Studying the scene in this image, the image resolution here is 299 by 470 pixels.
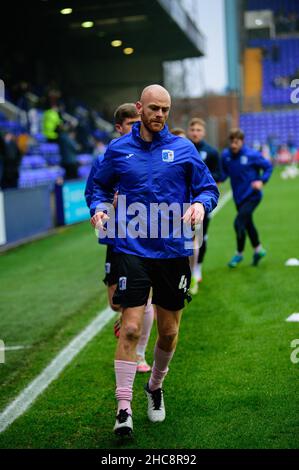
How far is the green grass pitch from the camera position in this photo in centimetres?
468

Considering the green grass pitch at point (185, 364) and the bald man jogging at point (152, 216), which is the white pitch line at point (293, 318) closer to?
the green grass pitch at point (185, 364)

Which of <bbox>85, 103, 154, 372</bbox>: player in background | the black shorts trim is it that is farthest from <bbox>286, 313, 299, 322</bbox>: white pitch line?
the black shorts trim

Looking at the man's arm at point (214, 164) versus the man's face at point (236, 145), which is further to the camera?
the man's face at point (236, 145)

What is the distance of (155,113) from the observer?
482 cm

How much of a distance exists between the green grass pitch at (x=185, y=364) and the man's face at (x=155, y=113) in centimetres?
190

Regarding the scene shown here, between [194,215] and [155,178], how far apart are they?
→ 0.36 m

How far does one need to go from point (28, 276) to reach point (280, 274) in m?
3.94

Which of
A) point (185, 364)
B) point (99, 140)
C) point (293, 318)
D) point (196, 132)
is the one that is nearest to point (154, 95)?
point (185, 364)

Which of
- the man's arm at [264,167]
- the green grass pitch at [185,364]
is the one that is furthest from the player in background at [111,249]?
the man's arm at [264,167]

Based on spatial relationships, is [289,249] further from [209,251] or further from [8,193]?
[8,193]

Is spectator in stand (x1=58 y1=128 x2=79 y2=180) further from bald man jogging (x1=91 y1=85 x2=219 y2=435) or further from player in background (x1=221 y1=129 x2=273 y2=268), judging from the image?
bald man jogging (x1=91 y1=85 x2=219 y2=435)

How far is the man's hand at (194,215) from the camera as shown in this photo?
4660 mm

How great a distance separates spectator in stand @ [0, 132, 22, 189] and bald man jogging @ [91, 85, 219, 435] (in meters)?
12.7

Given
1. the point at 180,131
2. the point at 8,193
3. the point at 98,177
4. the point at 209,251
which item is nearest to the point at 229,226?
the point at 209,251
